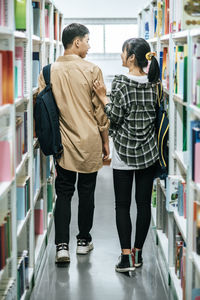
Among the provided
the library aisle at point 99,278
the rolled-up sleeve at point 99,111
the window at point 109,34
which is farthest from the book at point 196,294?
the window at point 109,34

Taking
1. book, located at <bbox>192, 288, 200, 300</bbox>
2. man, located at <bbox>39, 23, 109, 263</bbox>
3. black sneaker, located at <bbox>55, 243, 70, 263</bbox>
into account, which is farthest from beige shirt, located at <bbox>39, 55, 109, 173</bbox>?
book, located at <bbox>192, 288, 200, 300</bbox>

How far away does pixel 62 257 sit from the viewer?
394 centimetres

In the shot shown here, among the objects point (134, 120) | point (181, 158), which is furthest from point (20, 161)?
point (181, 158)

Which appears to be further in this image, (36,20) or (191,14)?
(36,20)

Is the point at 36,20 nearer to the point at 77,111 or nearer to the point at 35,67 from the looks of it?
the point at 35,67

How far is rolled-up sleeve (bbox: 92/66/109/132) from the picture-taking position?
3.75 m

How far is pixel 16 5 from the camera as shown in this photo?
3.11 meters

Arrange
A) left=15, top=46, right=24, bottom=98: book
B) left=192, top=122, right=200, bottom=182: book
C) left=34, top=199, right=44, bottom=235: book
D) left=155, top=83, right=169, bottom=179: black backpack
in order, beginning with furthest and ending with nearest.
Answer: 1. left=34, top=199, right=44, bottom=235: book
2. left=155, top=83, right=169, bottom=179: black backpack
3. left=15, top=46, right=24, bottom=98: book
4. left=192, top=122, right=200, bottom=182: book

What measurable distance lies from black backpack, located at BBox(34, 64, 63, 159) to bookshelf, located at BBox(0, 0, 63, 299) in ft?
0.25

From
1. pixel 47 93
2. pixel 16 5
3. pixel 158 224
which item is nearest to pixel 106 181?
pixel 158 224

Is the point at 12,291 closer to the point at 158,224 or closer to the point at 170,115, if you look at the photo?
the point at 170,115

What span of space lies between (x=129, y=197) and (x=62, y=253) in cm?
68

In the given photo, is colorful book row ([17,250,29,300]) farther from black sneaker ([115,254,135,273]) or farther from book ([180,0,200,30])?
book ([180,0,200,30])

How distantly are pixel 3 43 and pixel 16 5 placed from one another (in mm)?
519
